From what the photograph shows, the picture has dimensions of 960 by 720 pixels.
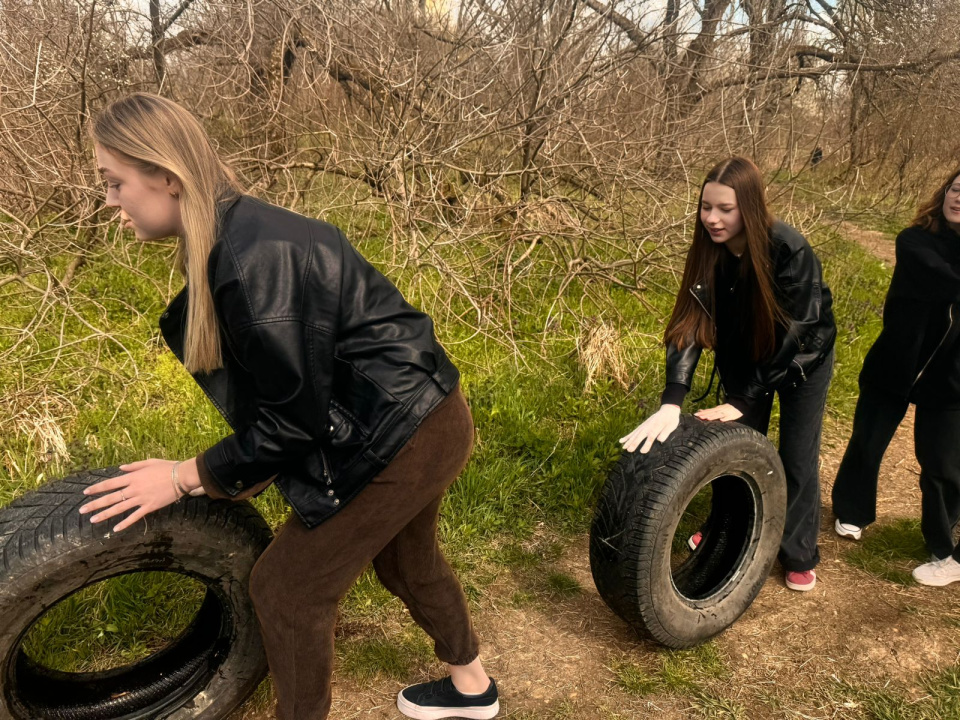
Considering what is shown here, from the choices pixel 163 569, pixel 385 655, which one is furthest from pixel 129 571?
pixel 385 655

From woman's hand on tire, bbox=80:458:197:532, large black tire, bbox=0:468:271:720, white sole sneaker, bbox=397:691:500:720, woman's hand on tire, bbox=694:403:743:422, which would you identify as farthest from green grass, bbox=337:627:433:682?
woman's hand on tire, bbox=694:403:743:422

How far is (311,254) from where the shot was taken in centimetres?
168

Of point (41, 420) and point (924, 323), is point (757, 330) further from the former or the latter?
point (41, 420)

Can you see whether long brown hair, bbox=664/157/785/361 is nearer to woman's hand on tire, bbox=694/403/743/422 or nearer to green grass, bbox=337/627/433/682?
woman's hand on tire, bbox=694/403/743/422

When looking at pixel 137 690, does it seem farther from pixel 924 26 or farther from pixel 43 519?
pixel 924 26

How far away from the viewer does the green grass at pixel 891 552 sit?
143 inches

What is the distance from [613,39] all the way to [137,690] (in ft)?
22.2

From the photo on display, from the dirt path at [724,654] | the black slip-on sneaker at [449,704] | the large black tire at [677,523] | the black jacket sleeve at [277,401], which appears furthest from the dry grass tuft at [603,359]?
the black jacket sleeve at [277,401]

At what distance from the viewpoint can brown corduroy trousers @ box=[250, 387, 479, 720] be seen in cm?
193

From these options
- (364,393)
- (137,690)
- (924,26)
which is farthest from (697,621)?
→ (924,26)

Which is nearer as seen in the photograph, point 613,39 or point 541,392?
point 541,392

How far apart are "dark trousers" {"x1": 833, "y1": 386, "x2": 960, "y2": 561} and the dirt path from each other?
317 millimetres

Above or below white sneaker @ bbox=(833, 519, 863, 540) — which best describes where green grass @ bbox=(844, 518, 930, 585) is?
below

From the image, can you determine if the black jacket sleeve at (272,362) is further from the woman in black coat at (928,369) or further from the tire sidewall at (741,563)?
the woman in black coat at (928,369)
